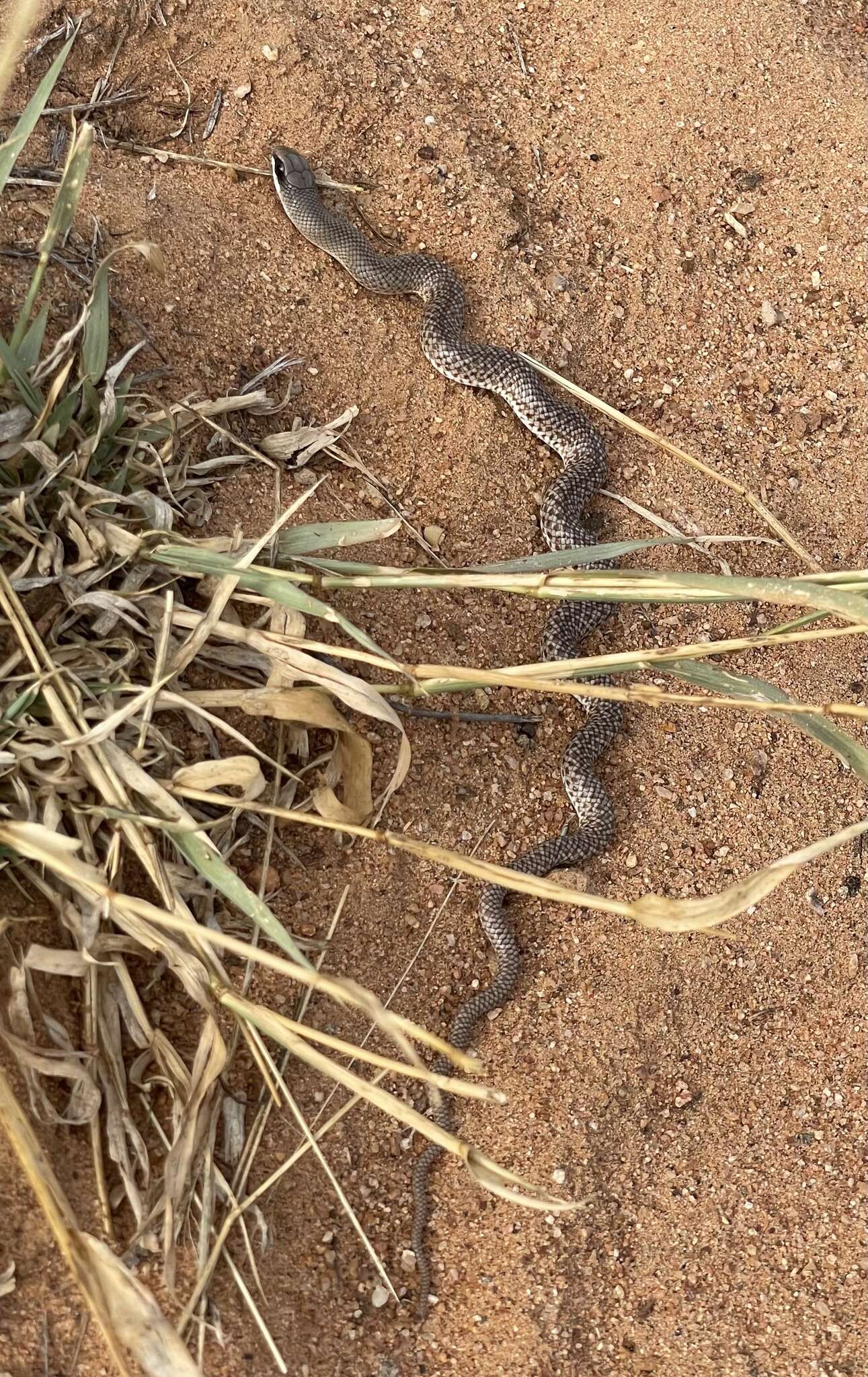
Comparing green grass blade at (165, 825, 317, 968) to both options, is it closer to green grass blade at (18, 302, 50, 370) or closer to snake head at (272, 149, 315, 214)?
green grass blade at (18, 302, 50, 370)

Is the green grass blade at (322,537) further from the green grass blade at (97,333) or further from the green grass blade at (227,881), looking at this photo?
the green grass blade at (227,881)

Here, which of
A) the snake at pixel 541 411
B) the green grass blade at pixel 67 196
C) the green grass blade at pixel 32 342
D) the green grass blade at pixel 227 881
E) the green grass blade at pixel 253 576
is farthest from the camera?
the snake at pixel 541 411

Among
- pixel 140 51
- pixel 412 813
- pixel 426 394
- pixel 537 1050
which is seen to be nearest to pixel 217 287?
pixel 426 394

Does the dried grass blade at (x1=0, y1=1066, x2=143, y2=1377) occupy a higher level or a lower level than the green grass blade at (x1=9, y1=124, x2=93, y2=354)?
lower

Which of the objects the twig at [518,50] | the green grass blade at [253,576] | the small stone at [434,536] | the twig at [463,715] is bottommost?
the twig at [463,715]

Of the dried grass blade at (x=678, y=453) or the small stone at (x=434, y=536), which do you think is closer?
the dried grass blade at (x=678, y=453)

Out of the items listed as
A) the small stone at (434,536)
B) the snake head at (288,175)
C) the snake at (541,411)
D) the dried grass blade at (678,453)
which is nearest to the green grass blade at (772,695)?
the dried grass blade at (678,453)

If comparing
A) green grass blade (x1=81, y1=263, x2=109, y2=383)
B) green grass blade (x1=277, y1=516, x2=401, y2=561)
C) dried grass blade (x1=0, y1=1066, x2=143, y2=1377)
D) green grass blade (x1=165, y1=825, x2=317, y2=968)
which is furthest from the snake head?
dried grass blade (x1=0, y1=1066, x2=143, y2=1377)

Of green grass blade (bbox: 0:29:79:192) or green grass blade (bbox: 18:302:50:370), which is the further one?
green grass blade (bbox: 18:302:50:370)
